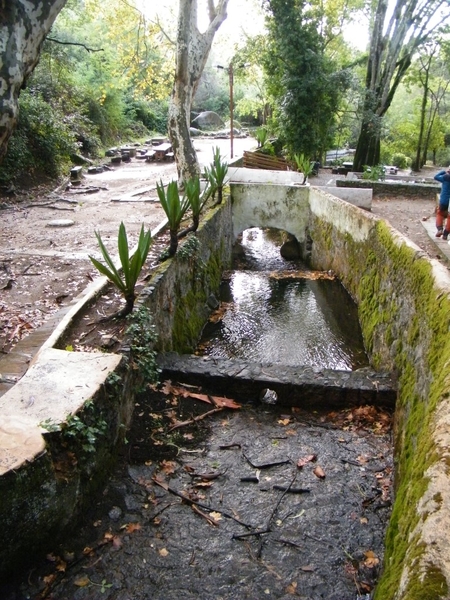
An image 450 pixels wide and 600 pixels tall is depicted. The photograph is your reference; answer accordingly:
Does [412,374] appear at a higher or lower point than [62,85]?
lower

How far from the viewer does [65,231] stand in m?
8.20

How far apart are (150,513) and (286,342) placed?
4473mm

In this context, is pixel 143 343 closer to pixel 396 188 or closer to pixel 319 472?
pixel 319 472

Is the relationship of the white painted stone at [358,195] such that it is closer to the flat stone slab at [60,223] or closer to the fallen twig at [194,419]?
the flat stone slab at [60,223]

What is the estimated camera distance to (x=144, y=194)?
11664 mm

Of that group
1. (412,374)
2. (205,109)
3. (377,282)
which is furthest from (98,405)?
(205,109)

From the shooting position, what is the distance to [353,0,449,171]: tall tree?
44.8 feet

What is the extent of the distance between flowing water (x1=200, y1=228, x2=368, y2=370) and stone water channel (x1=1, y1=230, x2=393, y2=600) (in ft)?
6.43

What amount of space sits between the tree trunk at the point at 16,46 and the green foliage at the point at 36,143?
892 centimetres

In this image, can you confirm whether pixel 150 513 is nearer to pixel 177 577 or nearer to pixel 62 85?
pixel 177 577

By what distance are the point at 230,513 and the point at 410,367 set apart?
2.05 m

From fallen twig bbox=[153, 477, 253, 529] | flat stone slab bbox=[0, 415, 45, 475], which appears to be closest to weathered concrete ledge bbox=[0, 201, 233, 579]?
flat stone slab bbox=[0, 415, 45, 475]

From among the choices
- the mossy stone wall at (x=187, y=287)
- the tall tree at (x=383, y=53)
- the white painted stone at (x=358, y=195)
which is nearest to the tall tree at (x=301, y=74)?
the tall tree at (x=383, y=53)

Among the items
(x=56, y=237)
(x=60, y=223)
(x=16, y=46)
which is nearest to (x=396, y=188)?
(x=60, y=223)
